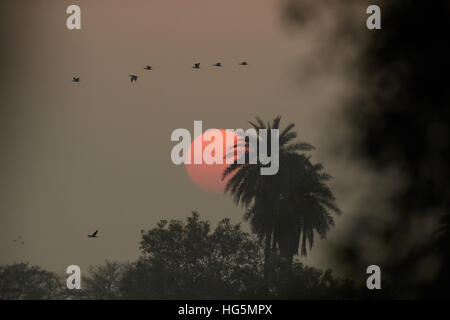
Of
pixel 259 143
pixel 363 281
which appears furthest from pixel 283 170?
pixel 363 281

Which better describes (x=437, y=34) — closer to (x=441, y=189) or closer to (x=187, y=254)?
(x=441, y=189)

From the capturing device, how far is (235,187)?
104250 mm

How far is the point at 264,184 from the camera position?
→ 10294 centimetres

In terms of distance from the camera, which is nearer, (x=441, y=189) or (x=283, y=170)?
(x=441, y=189)

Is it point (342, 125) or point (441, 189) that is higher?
point (342, 125)

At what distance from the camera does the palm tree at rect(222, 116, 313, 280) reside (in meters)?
102

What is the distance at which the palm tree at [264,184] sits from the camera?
101750 millimetres

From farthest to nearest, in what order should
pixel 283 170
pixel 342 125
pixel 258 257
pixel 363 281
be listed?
pixel 258 257
pixel 283 170
pixel 363 281
pixel 342 125

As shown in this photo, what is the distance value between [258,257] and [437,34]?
83.9 meters

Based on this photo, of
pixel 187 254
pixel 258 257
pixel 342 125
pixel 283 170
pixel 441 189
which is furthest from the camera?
pixel 258 257
